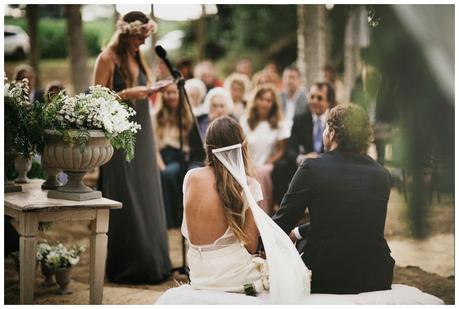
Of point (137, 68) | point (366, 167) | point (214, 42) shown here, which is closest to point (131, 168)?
point (137, 68)

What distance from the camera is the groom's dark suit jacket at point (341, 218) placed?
3.84 m

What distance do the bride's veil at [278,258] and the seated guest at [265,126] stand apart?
2.20m

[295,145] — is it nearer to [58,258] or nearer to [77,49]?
[58,258]

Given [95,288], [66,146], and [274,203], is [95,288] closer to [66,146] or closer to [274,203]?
[66,146]

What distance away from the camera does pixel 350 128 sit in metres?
3.93

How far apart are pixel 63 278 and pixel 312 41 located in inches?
178

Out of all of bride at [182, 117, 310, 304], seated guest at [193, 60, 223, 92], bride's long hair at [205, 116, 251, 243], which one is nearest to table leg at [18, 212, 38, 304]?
bride at [182, 117, 310, 304]

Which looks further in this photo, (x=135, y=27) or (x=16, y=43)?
(x=16, y=43)

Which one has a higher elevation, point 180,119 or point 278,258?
point 180,119

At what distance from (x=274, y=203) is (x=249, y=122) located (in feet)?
2.94

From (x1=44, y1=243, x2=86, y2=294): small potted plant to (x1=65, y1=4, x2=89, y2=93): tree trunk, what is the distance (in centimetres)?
287

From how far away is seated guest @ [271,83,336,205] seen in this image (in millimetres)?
→ 5812

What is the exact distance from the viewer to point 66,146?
385 cm

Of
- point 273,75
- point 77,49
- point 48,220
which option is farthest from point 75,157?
point 77,49
